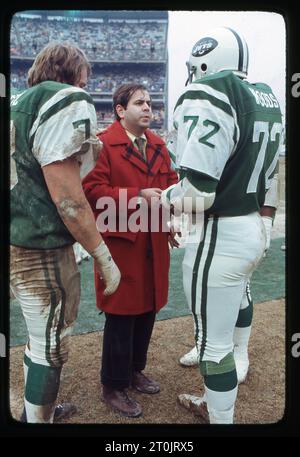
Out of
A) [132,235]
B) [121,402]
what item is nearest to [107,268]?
[132,235]

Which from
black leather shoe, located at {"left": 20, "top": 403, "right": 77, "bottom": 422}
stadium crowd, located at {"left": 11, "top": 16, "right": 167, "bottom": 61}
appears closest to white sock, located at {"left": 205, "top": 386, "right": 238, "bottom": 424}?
black leather shoe, located at {"left": 20, "top": 403, "right": 77, "bottom": 422}

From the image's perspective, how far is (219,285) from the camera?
1431mm

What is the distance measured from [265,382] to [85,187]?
103cm

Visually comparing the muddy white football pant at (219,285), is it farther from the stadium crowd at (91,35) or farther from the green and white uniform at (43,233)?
the stadium crowd at (91,35)

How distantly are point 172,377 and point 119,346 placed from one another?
1.05 ft

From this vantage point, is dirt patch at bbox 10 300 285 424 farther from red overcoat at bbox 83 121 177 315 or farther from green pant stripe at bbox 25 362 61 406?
red overcoat at bbox 83 121 177 315

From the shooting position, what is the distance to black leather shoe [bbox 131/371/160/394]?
1793 millimetres

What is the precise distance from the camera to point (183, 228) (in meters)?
1.59

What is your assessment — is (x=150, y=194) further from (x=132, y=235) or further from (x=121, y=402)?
(x=121, y=402)

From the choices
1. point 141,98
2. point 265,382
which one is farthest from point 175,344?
point 141,98

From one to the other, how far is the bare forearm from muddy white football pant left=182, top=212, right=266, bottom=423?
1.05 ft

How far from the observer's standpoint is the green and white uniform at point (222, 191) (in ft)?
4.30

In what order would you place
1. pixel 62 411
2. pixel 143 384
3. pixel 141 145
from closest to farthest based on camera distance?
pixel 62 411, pixel 141 145, pixel 143 384
